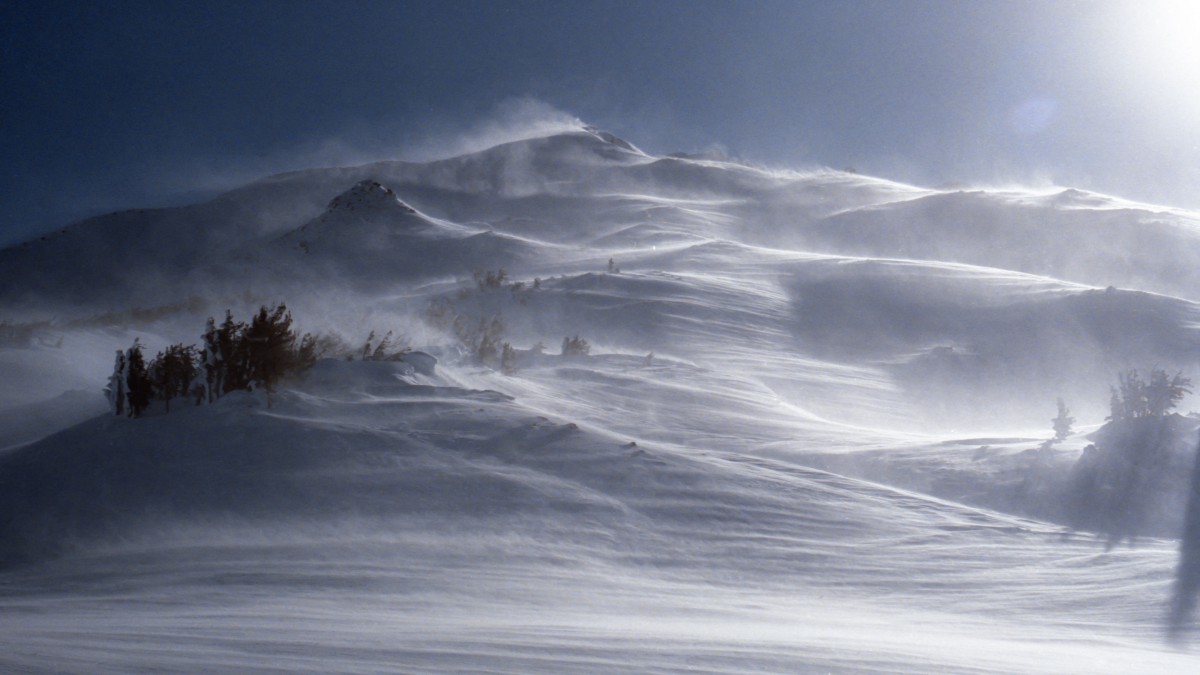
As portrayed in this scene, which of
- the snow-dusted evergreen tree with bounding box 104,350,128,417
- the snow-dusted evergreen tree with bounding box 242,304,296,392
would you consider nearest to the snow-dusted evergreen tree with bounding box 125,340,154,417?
the snow-dusted evergreen tree with bounding box 104,350,128,417

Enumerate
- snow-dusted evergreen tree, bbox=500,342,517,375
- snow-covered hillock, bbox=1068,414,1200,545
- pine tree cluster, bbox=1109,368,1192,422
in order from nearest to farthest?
snow-covered hillock, bbox=1068,414,1200,545, pine tree cluster, bbox=1109,368,1192,422, snow-dusted evergreen tree, bbox=500,342,517,375

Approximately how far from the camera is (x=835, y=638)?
15.3ft

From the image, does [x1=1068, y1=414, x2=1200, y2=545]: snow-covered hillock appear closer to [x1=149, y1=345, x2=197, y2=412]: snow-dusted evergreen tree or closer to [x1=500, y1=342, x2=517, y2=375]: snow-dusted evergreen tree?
[x1=500, y1=342, x2=517, y2=375]: snow-dusted evergreen tree

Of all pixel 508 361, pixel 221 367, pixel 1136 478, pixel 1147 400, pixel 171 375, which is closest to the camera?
pixel 1136 478

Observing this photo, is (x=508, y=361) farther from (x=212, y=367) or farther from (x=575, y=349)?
(x=212, y=367)

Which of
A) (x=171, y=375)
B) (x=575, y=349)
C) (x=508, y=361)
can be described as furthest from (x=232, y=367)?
(x=575, y=349)

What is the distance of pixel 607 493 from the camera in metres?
7.41

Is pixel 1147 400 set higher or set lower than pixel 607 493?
higher

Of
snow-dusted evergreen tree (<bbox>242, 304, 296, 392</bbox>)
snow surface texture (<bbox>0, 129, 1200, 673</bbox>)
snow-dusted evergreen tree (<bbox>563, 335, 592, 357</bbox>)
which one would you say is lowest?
snow surface texture (<bbox>0, 129, 1200, 673</bbox>)

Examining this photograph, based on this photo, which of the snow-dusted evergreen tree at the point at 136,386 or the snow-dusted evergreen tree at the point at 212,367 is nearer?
the snow-dusted evergreen tree at the point at 136,386

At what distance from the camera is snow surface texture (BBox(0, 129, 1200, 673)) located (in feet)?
14.7

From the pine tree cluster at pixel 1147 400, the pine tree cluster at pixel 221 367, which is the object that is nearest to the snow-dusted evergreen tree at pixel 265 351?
the pine tree cluster at pixel 221 367

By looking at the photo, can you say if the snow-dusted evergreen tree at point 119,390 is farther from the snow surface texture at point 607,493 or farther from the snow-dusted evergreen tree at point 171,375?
the snow surface texture at point 607,493

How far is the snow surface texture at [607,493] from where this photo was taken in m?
4.49
